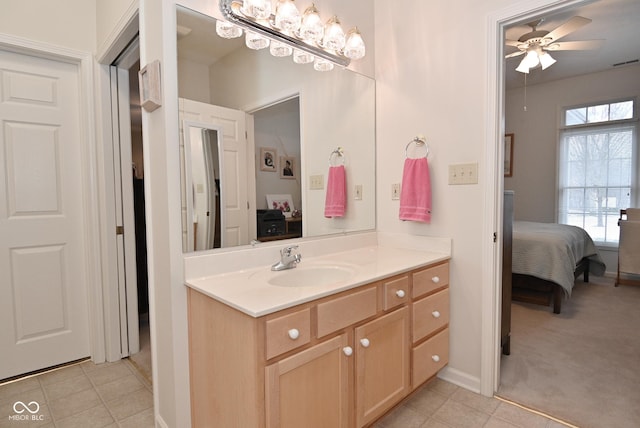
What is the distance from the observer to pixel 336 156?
2172 mm

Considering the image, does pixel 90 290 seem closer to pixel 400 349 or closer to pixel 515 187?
pixel 400 349

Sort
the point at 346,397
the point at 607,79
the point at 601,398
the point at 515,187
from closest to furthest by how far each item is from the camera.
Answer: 1. the point at 346,397
2. the point at 601,398
3. the point at 607,79
4. the point at 515,187

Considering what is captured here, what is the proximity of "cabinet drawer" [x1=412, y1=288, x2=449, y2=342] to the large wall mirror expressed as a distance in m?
0.66

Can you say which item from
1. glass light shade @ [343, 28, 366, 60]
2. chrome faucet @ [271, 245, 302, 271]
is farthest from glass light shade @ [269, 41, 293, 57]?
chrome faucet @ [271, 245, 302, 271]

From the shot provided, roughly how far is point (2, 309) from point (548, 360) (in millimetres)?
3442

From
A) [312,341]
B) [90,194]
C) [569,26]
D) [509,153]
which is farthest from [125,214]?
[509,153]

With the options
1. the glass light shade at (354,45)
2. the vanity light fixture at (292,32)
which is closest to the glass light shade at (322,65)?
the vanity light fixture at (292,32)

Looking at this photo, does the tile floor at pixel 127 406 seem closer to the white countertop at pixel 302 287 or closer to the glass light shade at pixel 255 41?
the white countertop at pixel 302 287

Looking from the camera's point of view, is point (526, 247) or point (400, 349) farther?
point (526, 247)

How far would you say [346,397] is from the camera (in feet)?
4.43

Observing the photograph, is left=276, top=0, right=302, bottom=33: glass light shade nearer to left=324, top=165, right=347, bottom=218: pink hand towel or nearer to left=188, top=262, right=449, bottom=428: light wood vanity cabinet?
left=324, top=165, right=347, bottom=218: pink hand towel

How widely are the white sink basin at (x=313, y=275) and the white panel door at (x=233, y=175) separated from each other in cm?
28

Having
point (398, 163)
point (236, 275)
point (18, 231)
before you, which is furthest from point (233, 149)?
point (18, 231)

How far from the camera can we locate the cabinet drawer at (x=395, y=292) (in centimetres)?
152
